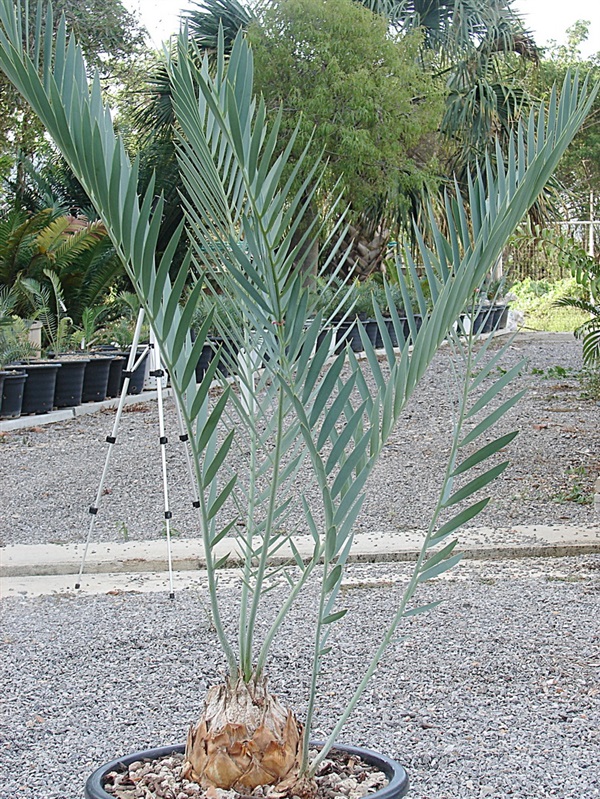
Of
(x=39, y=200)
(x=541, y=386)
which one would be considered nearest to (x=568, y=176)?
(x=39, y=200)

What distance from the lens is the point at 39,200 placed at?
60.7 ft

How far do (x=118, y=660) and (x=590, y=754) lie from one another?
5.48ft

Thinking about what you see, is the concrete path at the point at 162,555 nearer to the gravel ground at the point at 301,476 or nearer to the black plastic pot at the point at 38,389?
the gravel ground at the point at 301,476

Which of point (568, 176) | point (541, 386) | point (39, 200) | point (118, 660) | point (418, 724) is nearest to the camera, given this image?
point (418, 724)

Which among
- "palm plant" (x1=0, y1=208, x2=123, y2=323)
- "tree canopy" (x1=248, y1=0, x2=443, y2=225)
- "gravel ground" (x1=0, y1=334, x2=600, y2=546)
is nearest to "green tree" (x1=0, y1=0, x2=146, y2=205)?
"palm plant" (x1=0, y1=208, x2=123, y2=323)

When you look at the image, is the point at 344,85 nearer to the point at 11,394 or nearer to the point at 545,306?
the point at 545,306

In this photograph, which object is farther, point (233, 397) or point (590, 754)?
point (590, 754)

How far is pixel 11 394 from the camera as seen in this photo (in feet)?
30.6

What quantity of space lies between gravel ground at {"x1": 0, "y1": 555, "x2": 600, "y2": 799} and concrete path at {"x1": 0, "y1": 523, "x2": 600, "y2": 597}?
26 cm

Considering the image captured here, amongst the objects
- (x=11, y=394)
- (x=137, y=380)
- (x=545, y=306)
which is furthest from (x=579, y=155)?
(x=11, y=394)

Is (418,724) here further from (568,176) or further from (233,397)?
(568,176)

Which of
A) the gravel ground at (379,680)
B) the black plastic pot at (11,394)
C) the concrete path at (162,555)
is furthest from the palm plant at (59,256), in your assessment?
the gravel ground at (379,680)

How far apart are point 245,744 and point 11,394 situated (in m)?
7.96

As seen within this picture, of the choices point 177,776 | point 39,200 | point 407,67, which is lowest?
point 177,776
